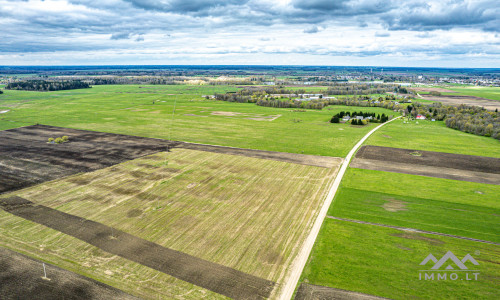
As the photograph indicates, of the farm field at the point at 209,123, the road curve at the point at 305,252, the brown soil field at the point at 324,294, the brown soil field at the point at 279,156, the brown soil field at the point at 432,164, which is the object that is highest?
the farm field at the point at 209,123

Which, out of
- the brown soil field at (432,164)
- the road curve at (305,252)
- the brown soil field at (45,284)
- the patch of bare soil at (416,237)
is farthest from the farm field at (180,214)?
the brown soil field at (432,164)

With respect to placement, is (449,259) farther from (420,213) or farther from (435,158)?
(435,158)

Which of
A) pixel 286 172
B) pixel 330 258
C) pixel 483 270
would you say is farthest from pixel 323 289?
pixel 286 172

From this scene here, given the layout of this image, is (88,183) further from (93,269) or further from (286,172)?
(286,172)

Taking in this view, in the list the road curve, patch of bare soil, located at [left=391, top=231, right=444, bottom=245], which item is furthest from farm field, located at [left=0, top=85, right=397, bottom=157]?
patch of bare soil, located at [left=391, top=231, right=444, bottom=245]

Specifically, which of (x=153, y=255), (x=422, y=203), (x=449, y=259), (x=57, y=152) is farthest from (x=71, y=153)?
(x=449, y=259)

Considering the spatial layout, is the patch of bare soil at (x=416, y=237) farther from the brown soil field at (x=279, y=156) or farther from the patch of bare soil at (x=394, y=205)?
the brown soil field at (x=279, y=156)
